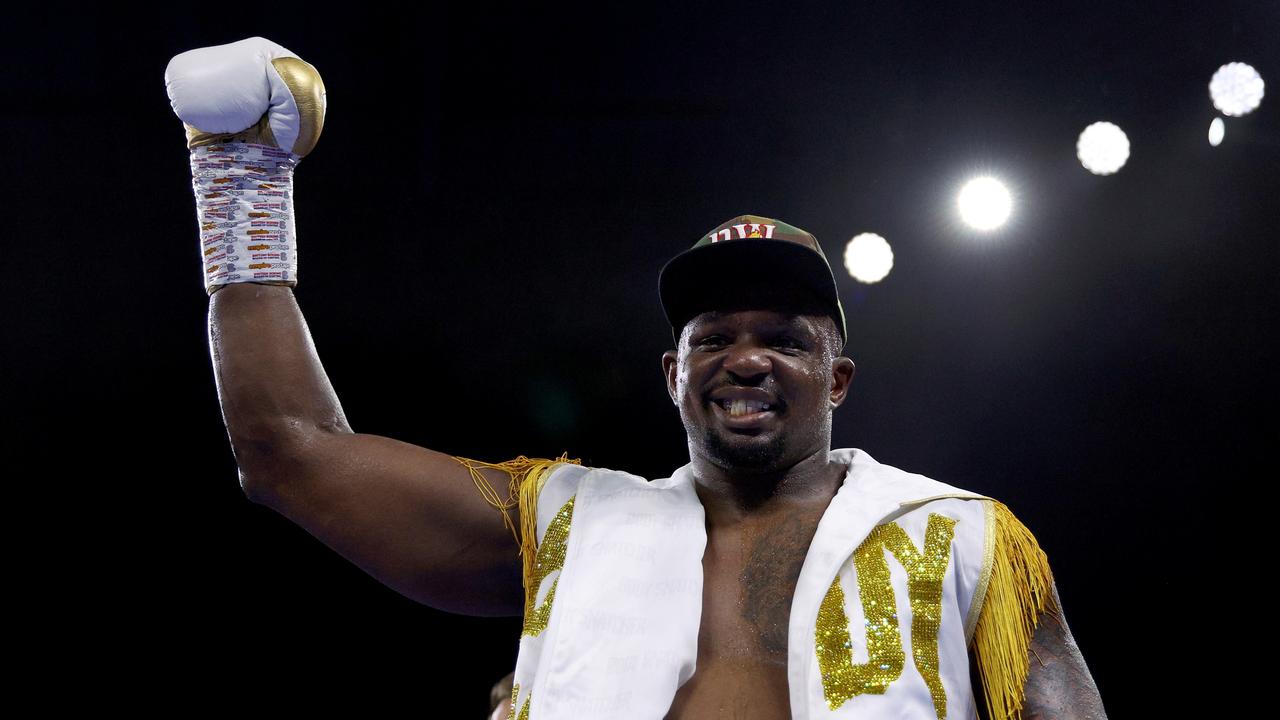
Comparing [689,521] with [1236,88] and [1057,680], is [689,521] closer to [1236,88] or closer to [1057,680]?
[1057,680]

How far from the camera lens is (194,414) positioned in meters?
2.97

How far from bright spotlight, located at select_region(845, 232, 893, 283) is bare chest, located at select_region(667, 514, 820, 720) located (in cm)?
175

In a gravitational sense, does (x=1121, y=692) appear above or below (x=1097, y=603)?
below

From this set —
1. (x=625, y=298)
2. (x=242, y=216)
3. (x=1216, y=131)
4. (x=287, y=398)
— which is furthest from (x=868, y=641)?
(x=1216, y=131)

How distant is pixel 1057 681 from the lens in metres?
1.25

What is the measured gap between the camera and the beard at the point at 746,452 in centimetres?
144

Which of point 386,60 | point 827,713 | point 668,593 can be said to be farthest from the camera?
point 386,60

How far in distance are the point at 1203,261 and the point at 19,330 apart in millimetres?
3592

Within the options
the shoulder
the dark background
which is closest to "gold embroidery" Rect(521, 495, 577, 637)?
the shoulder

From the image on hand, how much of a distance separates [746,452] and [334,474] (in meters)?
0.59

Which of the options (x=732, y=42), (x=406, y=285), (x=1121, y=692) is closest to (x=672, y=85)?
(x=732, y=42)

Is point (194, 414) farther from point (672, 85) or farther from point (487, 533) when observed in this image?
point (487, 533)

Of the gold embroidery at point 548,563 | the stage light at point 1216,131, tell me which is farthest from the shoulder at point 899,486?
the stage light at point 1216,131

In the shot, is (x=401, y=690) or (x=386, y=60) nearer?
(x=386, y=60)
